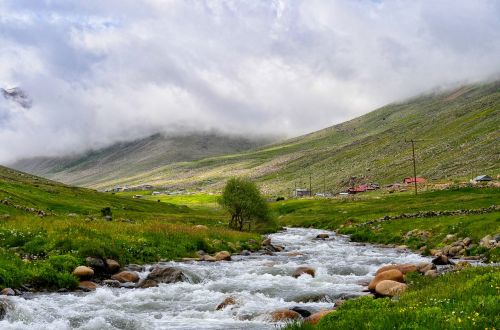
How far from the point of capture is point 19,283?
24.9 m

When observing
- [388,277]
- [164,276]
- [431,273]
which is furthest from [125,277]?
[431,273]

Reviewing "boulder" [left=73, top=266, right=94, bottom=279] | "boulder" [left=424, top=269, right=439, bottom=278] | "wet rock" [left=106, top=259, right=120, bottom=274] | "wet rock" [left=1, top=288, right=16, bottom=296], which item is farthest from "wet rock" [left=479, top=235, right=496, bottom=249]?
"wet rock" [left=1, top=288, right=16, bottom=296]

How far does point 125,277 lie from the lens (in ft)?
96.6

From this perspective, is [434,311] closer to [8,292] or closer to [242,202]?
[8,292]

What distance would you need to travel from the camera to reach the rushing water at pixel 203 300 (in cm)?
1980

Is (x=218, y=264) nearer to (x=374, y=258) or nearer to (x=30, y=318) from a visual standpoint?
(x=374, y=258)

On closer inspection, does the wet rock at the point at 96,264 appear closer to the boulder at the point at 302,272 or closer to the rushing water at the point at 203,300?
the rushing water at the point at 203,300

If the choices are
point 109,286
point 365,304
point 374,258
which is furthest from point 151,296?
point 374,258

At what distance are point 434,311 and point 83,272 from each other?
830 inches

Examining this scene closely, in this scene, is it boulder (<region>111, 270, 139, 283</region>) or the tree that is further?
the tree

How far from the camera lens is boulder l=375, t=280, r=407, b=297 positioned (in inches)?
876

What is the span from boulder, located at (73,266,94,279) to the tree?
48.9 meters

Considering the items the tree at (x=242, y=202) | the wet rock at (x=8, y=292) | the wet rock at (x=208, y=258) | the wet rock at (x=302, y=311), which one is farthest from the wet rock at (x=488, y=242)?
the tree at (x=242, y=202)

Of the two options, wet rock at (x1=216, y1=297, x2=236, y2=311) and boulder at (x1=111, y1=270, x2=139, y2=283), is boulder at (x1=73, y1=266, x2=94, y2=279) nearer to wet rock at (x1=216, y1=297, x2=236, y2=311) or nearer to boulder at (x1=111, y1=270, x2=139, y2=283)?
boulder at (x1=111, y1=270, x2=139, y2=283)
